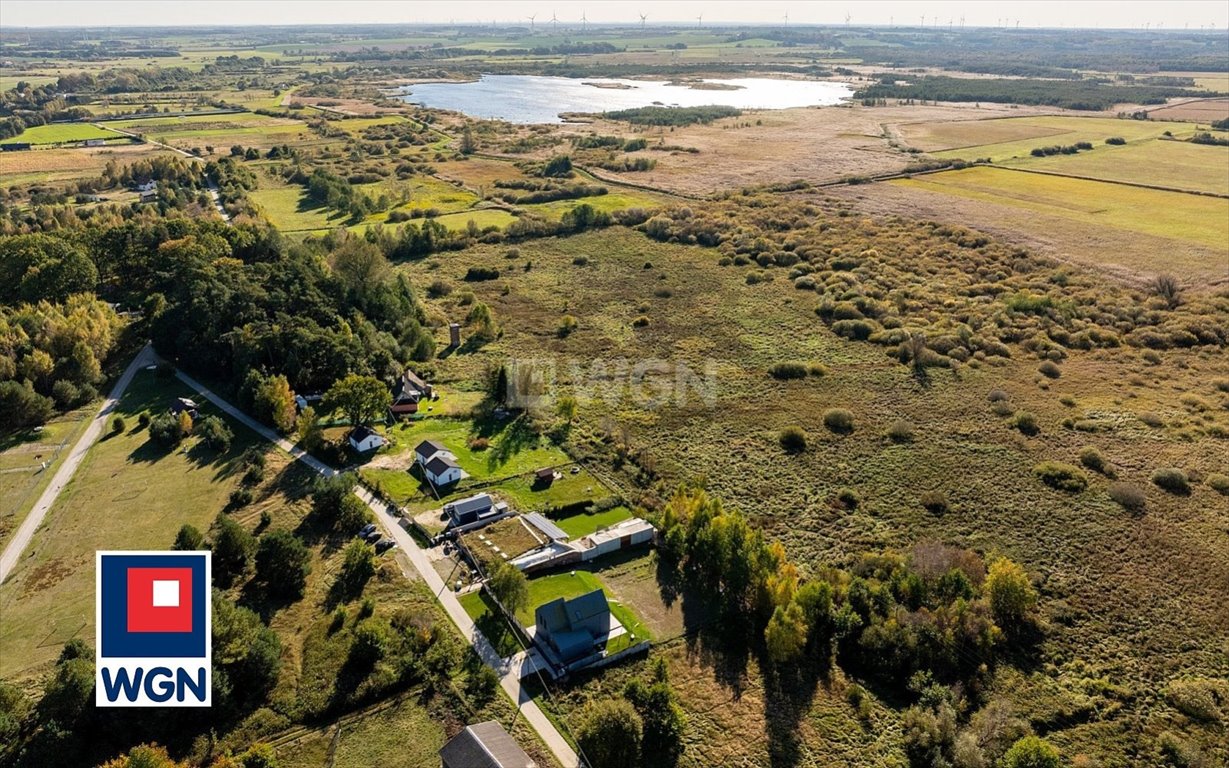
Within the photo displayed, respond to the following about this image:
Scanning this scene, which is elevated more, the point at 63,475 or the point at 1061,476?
the point at 1061,476

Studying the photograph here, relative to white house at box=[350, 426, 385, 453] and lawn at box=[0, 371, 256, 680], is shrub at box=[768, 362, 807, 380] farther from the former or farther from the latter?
lawn at box=[0, 371, 256, 680]

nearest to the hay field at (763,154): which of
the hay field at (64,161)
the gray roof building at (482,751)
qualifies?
the hay field at (64,161)

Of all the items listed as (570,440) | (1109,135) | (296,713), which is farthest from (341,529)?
(1109,135)

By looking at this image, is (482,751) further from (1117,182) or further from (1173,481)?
(1117,182)

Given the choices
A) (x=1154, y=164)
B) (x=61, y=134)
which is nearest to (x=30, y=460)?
(x=61, y=134)

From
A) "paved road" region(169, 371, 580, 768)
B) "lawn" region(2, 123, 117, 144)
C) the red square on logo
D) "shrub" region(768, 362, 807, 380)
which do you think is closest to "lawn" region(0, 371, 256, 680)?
"paved road" region(169, 371, 580, 768)

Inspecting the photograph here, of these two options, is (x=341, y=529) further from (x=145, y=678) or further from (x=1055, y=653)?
(x=1055, y=653)

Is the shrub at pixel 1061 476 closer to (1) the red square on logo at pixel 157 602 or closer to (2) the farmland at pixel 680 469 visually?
(2) the farmland at pixel 680 469
